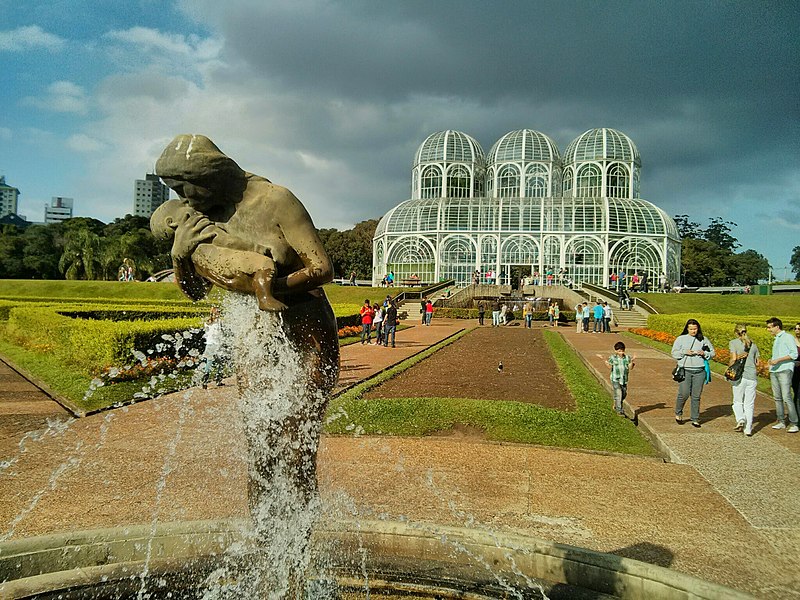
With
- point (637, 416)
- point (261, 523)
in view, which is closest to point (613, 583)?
point (261, 523)

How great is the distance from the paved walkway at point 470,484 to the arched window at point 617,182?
48.8m

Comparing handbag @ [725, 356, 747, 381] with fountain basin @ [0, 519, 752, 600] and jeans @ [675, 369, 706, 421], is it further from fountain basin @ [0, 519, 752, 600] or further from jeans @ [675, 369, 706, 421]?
fountain basin @ [0, 519, 752, 600]

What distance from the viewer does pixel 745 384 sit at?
8.29 meters

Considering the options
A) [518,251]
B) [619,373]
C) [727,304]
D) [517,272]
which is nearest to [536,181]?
[518,251]

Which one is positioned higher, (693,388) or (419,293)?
(419,293)

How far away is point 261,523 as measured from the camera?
3029 millimetres

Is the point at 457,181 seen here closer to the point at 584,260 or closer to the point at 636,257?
the point at 584,260

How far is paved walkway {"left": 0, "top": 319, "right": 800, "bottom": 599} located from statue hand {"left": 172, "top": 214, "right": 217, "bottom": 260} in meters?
2.60

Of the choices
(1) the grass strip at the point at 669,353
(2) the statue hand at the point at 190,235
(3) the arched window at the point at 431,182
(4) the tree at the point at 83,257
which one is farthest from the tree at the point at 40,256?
(2) the statue hand at the point at 190,235

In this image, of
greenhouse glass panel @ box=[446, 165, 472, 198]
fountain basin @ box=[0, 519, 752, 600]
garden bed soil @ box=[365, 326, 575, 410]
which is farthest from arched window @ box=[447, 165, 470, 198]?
fountain basin @ box=[0, 519, 752, 600]

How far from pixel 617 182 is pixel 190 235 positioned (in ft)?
186

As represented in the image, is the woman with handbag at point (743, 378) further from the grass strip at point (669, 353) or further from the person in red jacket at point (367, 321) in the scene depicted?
the person in red jacket at point (367, 321)

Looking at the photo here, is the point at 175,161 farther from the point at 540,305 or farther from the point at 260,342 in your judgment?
the point at 540,305

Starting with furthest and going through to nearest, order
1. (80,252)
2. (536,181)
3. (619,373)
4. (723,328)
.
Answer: (536,181) < (80,252) < (723,328) < (619,373)
